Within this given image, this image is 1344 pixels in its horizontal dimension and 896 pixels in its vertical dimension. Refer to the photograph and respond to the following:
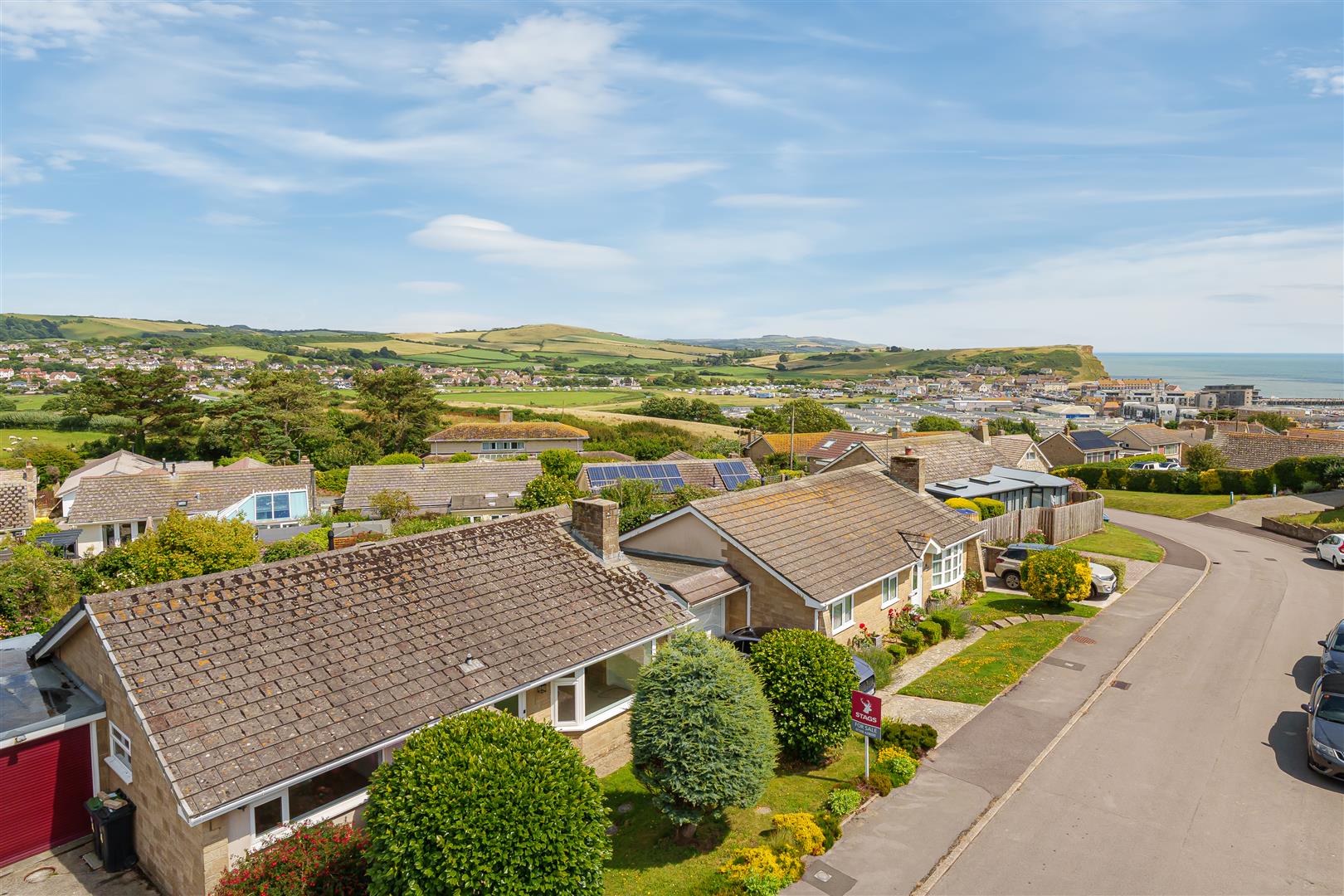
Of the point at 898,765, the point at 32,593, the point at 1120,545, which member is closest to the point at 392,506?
the point at 32,593

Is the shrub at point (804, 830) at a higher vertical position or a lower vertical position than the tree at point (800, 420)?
lower

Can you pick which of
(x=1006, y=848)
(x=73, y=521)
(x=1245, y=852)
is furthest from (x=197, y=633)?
(x=73, y=521)

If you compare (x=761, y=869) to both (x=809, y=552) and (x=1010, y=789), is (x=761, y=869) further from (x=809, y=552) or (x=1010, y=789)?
(x=809, y=552)

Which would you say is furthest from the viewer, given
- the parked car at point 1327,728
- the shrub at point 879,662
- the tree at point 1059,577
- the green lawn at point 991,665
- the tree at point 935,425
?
the tree at point 935,425

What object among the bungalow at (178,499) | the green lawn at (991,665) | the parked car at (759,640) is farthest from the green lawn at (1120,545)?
the bungalow at (178,499)

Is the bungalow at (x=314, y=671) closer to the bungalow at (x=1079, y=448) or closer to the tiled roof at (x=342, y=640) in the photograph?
the tiled roof at (x=342, y=640)

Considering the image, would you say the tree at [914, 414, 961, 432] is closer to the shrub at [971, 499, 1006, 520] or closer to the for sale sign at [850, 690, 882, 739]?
the shrub at [971, 499, 1006, 520]
